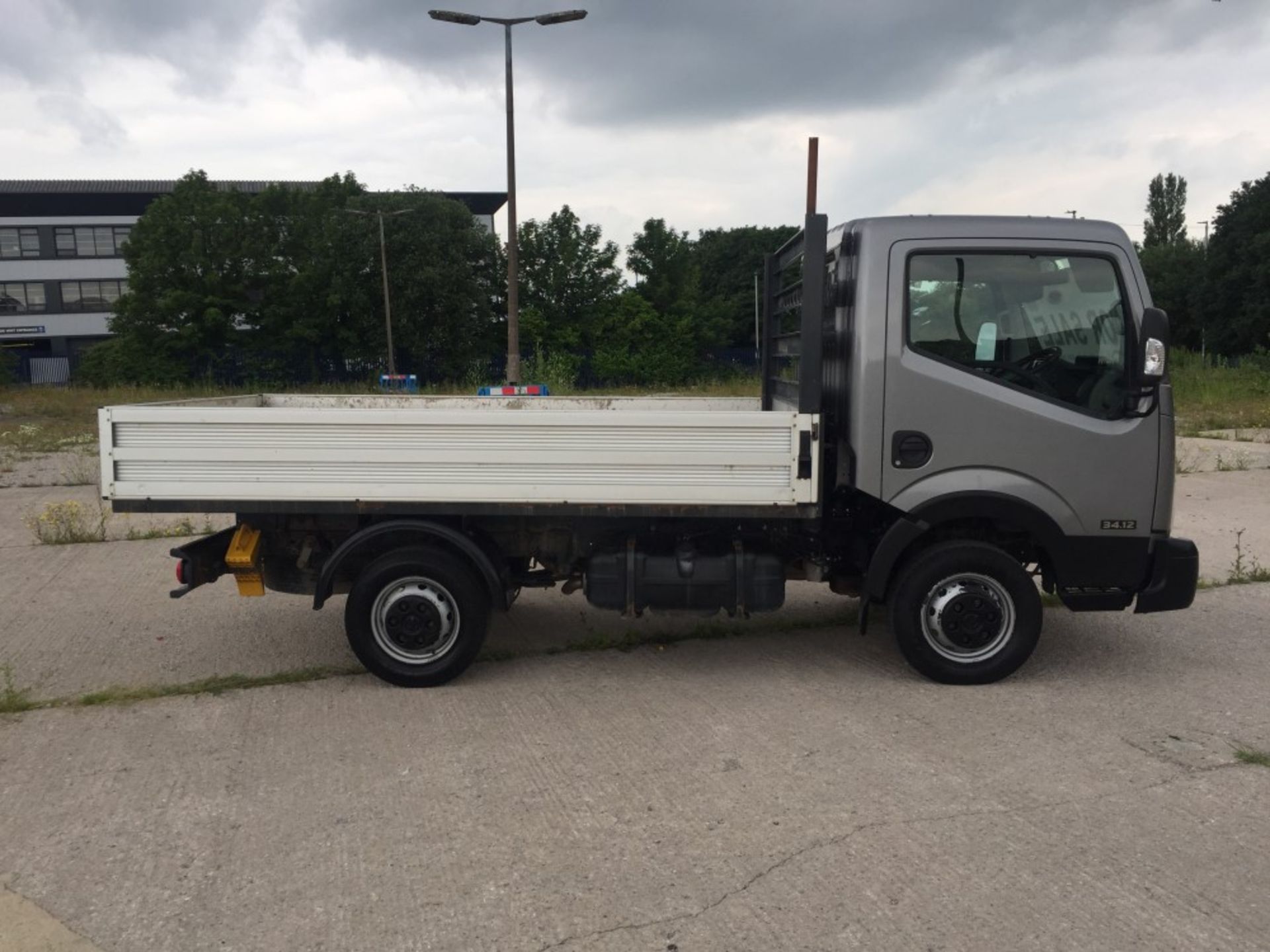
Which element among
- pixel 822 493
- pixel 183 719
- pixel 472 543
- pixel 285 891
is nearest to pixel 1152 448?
pixel 822 493

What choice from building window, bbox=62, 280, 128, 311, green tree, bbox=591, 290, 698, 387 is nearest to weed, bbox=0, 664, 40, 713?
green tree, bbox=591, 290, 698, 387

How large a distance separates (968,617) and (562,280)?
50.6 metres

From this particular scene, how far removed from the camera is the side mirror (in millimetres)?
4820

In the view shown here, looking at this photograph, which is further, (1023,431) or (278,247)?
(278,247)

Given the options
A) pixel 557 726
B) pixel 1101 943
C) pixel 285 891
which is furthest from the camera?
pixel 557 726

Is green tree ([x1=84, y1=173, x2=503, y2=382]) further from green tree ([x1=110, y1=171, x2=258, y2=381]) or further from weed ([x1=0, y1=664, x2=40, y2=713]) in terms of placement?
weed ([x1=0, y1=664, x2=40, y2=713])

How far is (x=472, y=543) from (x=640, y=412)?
108cm

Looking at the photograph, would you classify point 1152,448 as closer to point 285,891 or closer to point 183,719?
point 285,891

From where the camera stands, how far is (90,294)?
68438 millimetres

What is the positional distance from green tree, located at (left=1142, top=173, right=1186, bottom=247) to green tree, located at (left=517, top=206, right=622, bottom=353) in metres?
49.8

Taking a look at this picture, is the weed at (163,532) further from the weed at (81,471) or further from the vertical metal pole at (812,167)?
the vertical metal pole at (812,167)

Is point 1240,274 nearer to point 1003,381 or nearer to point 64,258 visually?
point 1003,381

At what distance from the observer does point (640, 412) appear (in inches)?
199

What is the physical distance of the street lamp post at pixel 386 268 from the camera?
131ft
